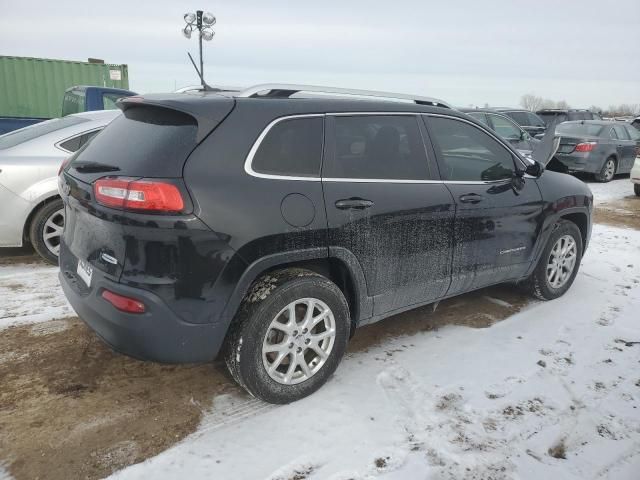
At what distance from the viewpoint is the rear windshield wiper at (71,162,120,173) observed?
8.50 ft

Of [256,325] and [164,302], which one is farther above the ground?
[164,302]

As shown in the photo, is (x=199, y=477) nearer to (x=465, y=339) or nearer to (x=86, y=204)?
(x=86, y=204)

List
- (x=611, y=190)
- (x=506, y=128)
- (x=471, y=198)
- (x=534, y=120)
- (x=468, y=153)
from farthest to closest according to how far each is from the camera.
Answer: (x=534, y=120), (x=506, y=128), (x=611, y=190), (x=468, y=153), (x=471, y=198)

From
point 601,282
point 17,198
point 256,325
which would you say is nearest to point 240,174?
point 256,325

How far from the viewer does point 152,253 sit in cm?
235

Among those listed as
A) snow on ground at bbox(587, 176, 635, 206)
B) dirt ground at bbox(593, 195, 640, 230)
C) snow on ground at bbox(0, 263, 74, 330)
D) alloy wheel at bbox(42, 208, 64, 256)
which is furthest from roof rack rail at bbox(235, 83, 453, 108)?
snow on ground at bbox(587, 176, 635, 206)

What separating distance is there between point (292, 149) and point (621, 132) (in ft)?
43.3

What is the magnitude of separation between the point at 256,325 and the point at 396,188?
1.22 metres

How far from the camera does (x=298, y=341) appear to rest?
111 inches

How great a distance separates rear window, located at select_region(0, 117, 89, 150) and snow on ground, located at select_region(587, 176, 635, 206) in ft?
30.0

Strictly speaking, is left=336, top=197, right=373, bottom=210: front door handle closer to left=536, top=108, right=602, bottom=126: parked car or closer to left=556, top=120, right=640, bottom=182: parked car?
left=556, top=120, right=640, bottom=182: parked car

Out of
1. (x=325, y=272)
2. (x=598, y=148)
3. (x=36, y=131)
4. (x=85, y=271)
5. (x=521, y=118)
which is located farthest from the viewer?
(x=521, y=118)

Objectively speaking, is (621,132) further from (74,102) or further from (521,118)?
(74,102)

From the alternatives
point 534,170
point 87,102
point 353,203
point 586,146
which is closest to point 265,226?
point 353,203
